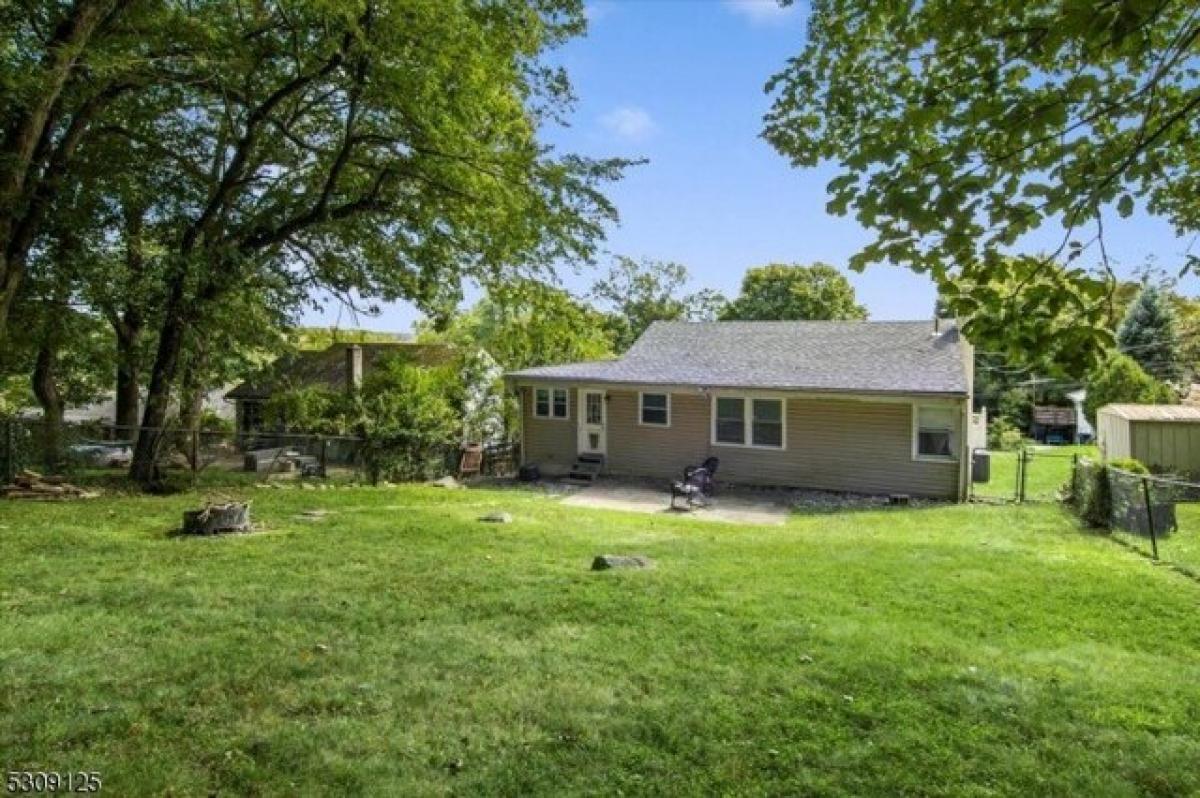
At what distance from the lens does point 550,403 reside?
65.2ft

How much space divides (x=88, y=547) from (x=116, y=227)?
8960 mm

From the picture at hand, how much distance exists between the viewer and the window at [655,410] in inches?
714

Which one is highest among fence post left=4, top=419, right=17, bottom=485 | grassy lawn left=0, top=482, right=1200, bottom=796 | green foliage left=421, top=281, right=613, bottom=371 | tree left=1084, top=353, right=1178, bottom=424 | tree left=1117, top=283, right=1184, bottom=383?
tree left=1117, top=283, right=1184, bottom=383

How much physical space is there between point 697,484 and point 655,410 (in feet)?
10.7

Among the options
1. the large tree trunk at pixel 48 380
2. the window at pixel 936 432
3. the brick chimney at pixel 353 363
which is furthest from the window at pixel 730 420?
the large tree trunk at pixel 48 380

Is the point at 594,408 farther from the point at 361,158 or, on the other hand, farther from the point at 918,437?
the point at 361,158

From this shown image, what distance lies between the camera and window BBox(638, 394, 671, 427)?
59.5 ft

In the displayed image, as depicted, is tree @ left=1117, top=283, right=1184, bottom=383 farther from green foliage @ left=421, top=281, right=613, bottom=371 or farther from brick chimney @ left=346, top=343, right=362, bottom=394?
brick chimney @ left=346, top=343, right=362, bottom=394

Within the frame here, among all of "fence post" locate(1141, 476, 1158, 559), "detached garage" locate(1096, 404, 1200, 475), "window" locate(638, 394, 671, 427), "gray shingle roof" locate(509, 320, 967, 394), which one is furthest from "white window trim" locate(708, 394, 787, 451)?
"fence post" locate(1141, 476, 1158, 559)

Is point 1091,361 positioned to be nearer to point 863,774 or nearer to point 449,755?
point 863,774

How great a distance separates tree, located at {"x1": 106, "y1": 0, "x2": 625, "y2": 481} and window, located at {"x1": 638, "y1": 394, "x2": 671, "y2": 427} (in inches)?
232

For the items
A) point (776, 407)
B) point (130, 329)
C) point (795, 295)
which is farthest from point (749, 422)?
point (795, 295)

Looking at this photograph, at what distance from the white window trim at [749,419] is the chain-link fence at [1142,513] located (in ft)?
19.7

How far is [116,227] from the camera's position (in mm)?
13883
